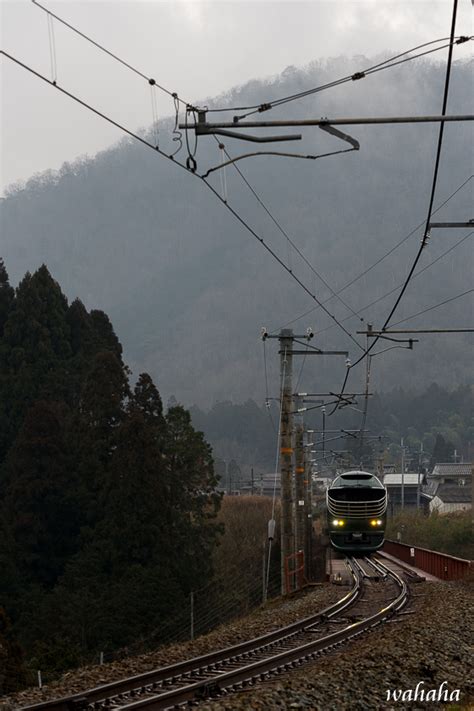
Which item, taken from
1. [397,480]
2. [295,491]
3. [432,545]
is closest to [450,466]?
[397,480]

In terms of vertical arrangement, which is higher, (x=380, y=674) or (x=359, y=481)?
(x=359, y=481)

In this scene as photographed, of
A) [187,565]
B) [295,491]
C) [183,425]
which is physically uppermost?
[183,425]

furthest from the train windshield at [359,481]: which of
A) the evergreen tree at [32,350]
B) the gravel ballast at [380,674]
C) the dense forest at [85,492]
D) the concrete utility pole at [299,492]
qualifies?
the evergreen tree at [32,350]

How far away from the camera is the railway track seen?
15727 mm

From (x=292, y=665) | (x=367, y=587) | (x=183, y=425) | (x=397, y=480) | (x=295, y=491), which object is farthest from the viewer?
(x=397, y=480)

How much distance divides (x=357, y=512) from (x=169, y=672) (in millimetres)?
29718

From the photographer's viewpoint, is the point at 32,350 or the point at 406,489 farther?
the point at 406,489

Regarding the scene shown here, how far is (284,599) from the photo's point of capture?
4069cm

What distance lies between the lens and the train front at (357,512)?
47781mm

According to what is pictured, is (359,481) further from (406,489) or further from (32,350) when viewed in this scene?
(406,489)

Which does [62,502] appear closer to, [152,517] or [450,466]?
[152,517]

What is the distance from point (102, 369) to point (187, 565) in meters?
15.7

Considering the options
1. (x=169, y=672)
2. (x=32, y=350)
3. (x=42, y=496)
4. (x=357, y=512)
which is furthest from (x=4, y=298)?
(x=169, y=672)

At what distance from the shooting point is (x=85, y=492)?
70688mm
